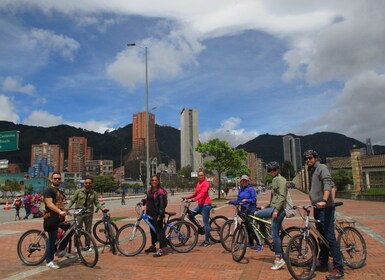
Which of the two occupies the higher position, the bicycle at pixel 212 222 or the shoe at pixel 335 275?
the bicycle at pixel 212 222

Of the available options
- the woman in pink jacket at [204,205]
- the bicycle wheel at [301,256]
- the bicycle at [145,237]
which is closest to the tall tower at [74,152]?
the woman in pink jacket at [204,205]

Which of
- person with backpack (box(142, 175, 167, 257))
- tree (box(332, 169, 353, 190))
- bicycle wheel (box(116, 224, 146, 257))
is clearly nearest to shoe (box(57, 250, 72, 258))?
bicycle wheel (box(116, 224, 146, 257))

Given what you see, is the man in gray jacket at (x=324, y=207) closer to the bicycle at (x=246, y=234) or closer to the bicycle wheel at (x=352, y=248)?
the bicycle wheel at (x=352, y=248)

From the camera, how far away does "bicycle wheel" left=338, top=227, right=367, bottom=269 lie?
22.0 ft

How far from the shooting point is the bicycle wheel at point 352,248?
672 centimetres

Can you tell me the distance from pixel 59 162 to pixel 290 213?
17679cm

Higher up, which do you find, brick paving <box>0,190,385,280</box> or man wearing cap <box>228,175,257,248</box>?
man wearing cap <box>228,175,257,248</box>

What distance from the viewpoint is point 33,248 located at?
782 centimetres

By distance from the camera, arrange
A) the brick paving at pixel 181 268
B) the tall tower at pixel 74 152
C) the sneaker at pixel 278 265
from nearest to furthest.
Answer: the brick paving at pixel 181 268 → the sneaker at pixel 278 265 → the tall tower at pixel 74 152

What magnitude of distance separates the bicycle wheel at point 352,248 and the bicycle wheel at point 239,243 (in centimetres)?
174

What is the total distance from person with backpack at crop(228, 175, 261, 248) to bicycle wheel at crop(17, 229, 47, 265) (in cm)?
397

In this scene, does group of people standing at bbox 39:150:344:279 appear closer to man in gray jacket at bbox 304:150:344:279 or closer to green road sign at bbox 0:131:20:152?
man in gray jacket at bbox 304:150:344:279

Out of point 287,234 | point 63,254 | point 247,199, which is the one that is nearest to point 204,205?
point 247,199

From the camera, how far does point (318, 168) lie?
648 cm
